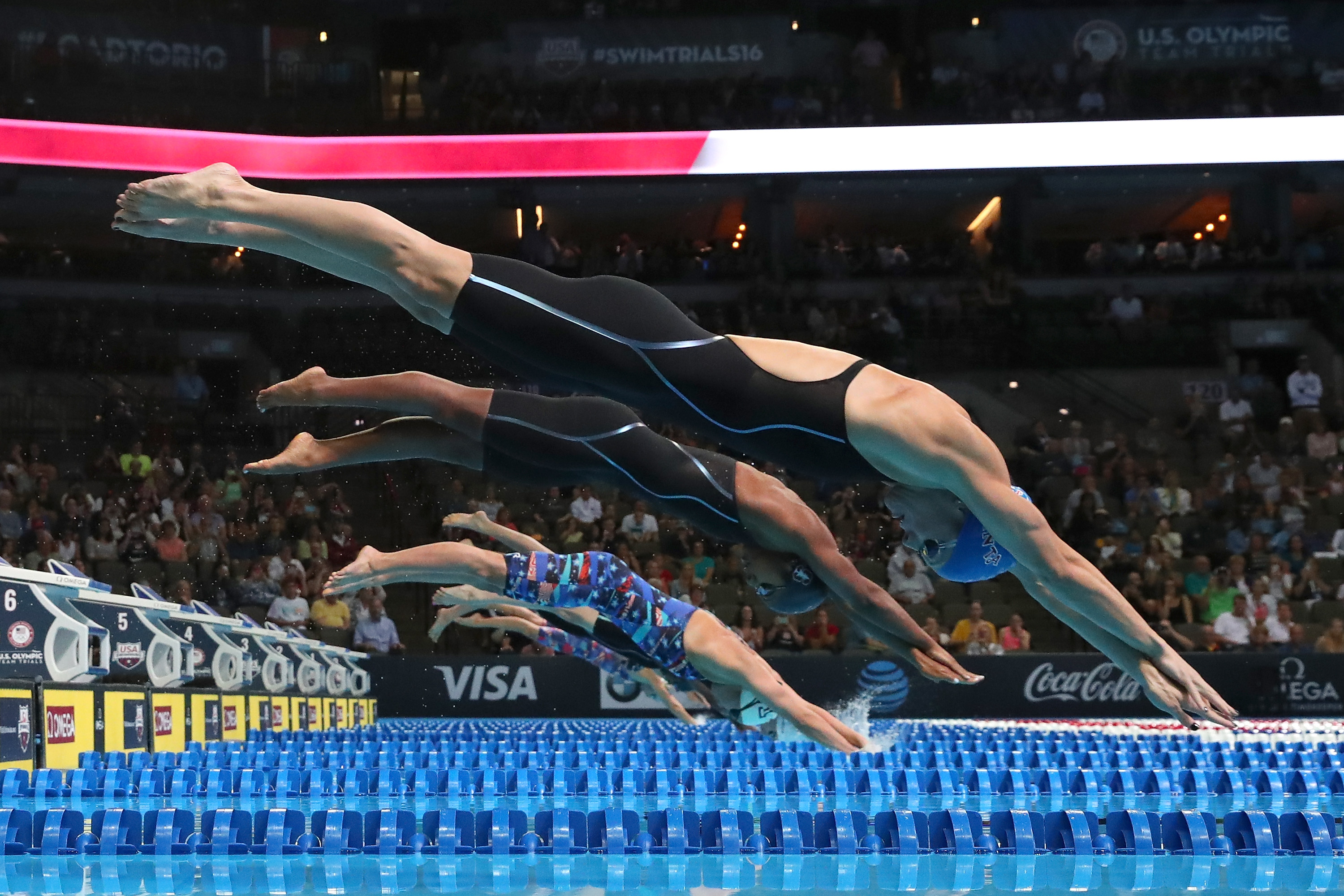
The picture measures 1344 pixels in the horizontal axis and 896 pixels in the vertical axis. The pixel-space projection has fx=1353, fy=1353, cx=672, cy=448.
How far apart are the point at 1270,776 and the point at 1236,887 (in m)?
3.08

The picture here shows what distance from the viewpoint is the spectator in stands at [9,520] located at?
46.7 ft

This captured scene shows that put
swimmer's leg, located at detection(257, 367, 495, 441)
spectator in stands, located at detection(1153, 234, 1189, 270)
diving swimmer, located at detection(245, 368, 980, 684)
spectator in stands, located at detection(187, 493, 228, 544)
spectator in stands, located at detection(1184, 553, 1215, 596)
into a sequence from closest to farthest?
swimmer's leg, located at detection(257, 367, 495, 441)
diving swimmer, located at detection(245, 368, 980, 684)
spectator in stands, located at detection(1184, 553, 1215, 596)
spectator in stands, located at detection(187, 493, 228, 544)
spectator in stands, located at detection(1153, 234, 1189, 270)

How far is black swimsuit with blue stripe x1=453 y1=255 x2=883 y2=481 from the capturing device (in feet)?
11.8

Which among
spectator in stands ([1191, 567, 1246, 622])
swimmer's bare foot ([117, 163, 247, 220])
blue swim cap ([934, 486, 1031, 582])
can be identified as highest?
swimmer's bare foot ([117, 163, 247, 220])

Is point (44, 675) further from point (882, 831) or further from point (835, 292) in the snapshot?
point (835, 292)

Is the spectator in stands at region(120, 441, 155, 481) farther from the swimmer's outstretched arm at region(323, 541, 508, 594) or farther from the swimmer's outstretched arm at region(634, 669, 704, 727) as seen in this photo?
the swimmer's outstretched arm at region(323, 541, 508, 594)

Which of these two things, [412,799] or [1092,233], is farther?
[1092,233]

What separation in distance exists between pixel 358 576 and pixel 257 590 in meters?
10.2

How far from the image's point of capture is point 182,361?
1806 cm

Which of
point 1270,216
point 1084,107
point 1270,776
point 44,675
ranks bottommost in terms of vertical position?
point 1270,776

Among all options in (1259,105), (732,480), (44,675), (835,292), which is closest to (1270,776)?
(732,480)

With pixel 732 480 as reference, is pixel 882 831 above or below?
below

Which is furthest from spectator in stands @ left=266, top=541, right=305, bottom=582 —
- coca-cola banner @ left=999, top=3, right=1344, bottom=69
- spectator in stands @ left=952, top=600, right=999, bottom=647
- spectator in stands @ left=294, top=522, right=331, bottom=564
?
coca-cola banner @ left=999, top=3, right=1344, bottom=69

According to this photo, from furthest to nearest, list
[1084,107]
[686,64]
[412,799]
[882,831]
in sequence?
1. [686,64]
2. [1084,107]
3. [412,799]
4. [882,831]
